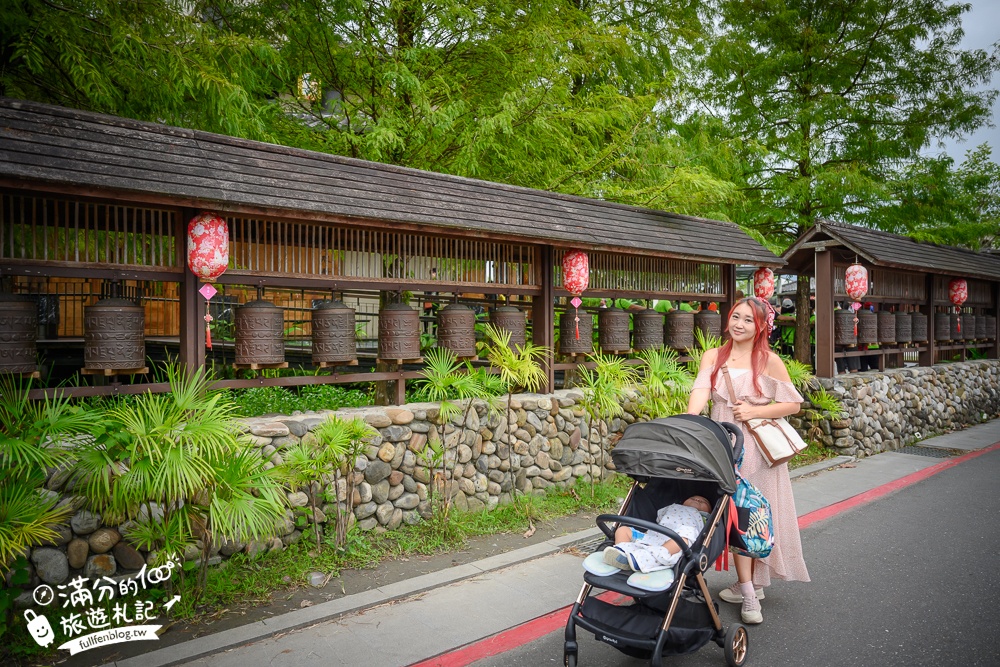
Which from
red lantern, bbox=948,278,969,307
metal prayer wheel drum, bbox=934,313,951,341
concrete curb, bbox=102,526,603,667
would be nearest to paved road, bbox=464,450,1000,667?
concrete curb, bbox=102,526,603,667

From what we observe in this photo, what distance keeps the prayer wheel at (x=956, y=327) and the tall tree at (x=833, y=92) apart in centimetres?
373

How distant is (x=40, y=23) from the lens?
6.76 meters

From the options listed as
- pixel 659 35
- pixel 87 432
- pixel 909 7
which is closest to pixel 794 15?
pixel 909 7

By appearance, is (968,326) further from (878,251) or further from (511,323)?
(511,323)

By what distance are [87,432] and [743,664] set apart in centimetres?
470

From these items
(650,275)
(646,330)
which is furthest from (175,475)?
(650,275)

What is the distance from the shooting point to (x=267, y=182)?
575 centimetres

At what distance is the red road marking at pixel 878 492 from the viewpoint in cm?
740

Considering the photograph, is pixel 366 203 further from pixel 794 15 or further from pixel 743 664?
pixel 794 15

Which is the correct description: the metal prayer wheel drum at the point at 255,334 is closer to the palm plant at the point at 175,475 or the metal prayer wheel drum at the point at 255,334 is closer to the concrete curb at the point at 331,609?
the palm plant at the point at 175,475

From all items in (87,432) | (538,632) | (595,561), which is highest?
(87,432)

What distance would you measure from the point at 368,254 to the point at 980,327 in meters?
16.5

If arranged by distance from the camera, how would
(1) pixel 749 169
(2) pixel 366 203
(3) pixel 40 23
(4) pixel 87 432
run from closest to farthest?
(4) pixel 87 432, (2) pixel 366 203, (3) pixel 40 23, (1) pixel 749 169

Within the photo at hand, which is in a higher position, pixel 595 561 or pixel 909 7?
pixel 909 7
